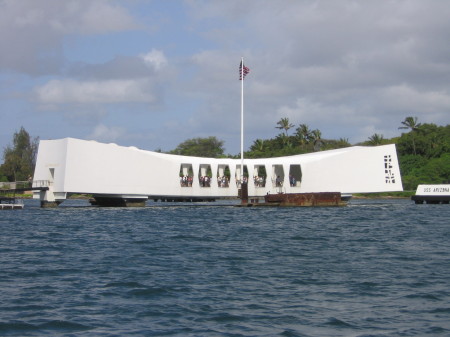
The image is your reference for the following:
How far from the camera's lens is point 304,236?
27266mm

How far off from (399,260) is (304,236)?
7796 mm

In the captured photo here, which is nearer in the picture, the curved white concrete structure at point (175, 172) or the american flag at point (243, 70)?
the curved white concrete structure at point (175, 172)

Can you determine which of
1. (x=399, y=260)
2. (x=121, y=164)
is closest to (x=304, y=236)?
(x=399, y=260)

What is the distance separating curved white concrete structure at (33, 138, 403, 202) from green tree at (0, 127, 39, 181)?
62.6m

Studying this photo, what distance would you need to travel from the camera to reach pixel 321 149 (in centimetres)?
10581

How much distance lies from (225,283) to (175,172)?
131 ft

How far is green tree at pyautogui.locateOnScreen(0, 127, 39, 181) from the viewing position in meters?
116

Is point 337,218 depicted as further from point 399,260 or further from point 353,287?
point 353,287

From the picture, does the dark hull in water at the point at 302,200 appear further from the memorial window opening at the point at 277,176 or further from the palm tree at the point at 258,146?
the palm tree at the point at 258,146

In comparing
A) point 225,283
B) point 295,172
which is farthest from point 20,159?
point 225,283

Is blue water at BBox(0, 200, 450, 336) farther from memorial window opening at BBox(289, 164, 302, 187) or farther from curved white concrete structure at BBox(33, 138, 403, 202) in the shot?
memorial window opening at BBox(289, 164, 302, 187)

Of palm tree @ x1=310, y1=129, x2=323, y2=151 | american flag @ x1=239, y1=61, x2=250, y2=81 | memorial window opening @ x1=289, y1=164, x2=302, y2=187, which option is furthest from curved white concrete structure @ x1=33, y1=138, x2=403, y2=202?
palm tree @ x1=310, y1=129, x2=323, y2=151

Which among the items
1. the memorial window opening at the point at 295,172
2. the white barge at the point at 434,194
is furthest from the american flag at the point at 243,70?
the white barge at the point at 434,194

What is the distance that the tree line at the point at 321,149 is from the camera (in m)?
88.9
